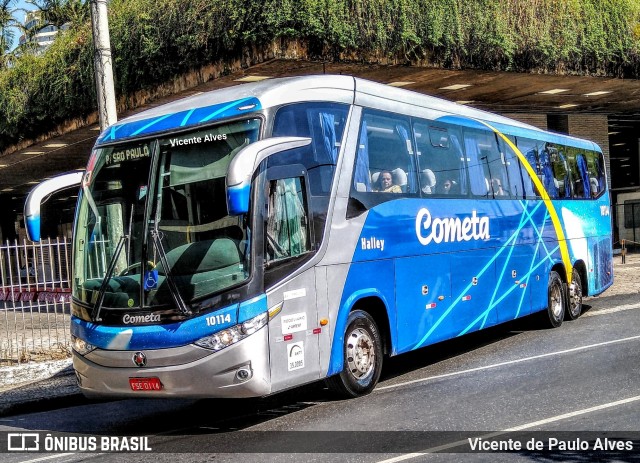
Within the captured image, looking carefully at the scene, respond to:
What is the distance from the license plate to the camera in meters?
8.08

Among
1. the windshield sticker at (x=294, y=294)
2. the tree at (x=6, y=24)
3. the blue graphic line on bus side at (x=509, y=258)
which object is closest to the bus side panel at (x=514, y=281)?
the blue graphic line on bus side at (x=509, y=258)

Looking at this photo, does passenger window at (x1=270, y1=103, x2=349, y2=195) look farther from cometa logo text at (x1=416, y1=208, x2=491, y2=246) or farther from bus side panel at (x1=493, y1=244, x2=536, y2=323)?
bus side panel at (x1=493, y1=244, x2=536, y2=323)

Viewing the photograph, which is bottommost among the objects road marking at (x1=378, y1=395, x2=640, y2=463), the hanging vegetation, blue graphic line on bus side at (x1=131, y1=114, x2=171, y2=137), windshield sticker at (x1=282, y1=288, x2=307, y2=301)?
road marking at (x1=378, y1=395, x2=640, y2=463)

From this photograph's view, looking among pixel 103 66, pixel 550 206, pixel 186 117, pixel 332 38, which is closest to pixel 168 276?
pixel 186 117

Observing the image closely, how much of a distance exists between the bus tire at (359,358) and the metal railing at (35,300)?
563 cm

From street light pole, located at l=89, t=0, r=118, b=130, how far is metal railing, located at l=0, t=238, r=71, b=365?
231 centimetres

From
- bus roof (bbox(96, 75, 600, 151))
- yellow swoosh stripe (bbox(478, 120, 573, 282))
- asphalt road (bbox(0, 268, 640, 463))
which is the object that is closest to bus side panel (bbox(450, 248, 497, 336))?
asphalt road (bbox(0, 268, 640, 463))

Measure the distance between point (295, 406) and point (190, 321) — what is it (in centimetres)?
217

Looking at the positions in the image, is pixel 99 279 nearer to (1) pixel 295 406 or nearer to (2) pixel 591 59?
(1) pixel 295 406

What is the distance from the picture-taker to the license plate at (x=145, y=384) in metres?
8.08

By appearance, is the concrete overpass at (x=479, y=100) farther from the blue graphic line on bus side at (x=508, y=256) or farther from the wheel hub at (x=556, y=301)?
the wheel hub at (x=556, y=301)

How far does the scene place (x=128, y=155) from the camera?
29.1 ft

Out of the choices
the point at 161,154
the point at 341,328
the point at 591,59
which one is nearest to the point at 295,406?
the point at 341,328

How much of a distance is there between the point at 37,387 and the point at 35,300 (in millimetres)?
2329
